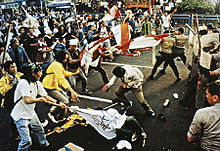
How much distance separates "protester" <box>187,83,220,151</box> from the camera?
2650 mm

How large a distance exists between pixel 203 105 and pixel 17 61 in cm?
630

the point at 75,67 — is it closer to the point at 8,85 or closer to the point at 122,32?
the point at 122,32

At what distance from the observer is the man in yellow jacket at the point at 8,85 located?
14.4 ft

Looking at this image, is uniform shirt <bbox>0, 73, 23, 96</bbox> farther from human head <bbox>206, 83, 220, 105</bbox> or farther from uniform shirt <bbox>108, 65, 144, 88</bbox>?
human head <bbox>206, 83, 220, 105</bbox>

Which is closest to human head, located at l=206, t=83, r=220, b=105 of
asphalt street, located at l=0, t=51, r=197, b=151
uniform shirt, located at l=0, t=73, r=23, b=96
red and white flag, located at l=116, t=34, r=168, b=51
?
asphalt street, located at l=0, t=51, r=197, b=151

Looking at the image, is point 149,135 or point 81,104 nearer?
point 149,135

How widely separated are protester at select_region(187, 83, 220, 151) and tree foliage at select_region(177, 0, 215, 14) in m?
16.8

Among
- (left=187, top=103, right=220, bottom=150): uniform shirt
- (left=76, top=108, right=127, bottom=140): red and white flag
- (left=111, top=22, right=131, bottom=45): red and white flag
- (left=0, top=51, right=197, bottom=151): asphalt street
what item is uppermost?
(left=111, top=22, right=131, bottom=45): red and white flag

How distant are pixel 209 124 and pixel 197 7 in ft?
56.4

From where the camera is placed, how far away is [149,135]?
4.83m

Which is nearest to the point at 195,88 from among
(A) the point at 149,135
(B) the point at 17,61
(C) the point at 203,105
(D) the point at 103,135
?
(C) the point at 203,105

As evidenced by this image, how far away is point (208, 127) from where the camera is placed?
2.71 metres

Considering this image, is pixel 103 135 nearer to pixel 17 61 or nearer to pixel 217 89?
pixel 217 89

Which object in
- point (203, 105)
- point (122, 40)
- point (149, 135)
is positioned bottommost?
point (149, 135)
